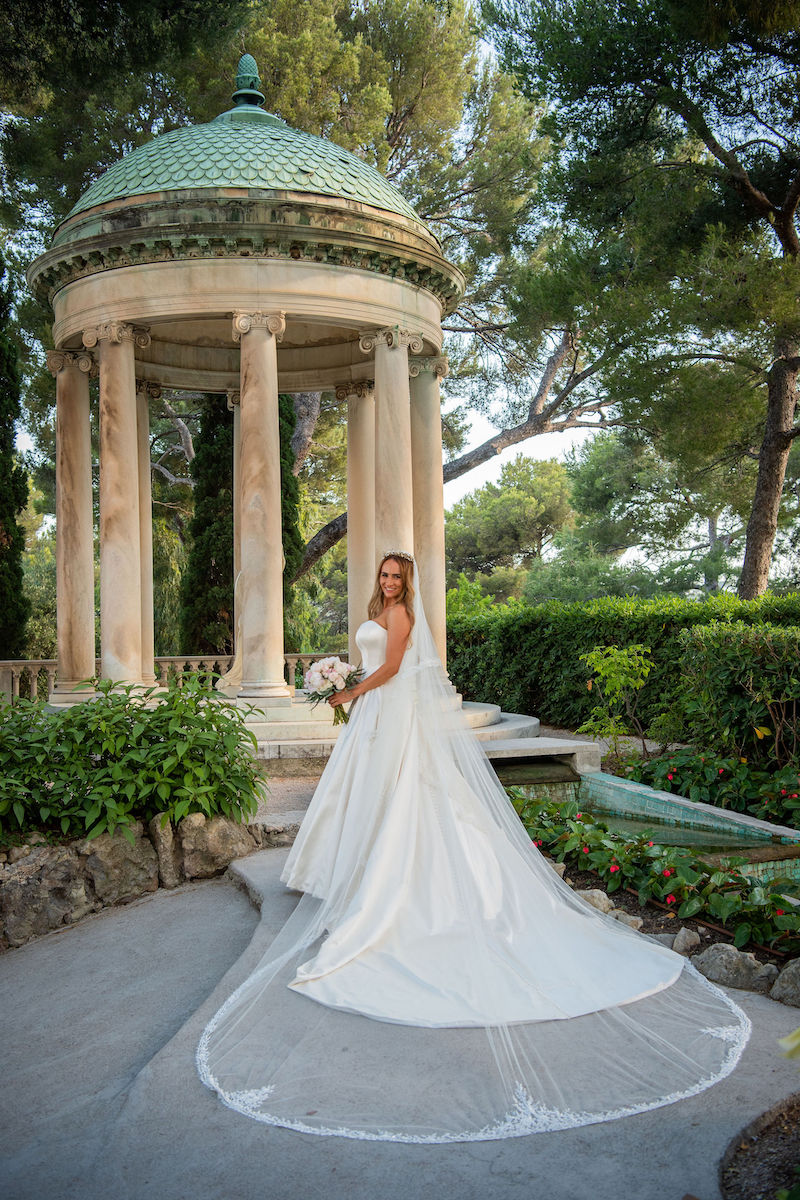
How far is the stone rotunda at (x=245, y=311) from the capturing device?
1034 cm

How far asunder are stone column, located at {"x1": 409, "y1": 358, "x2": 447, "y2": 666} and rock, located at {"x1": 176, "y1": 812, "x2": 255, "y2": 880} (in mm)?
5967

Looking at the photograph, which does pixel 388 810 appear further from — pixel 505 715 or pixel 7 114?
pixel 7 114

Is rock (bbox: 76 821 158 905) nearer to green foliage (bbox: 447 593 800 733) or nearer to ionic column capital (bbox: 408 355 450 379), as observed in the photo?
green foliage (bbox: 447 593 800 733)

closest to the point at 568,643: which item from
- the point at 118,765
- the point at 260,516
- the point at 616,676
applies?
the point at 616,676

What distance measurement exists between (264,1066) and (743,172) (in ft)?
49.6

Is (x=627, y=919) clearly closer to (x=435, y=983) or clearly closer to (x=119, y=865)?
(x=435, y=983)

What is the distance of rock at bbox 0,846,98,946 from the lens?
5770 mm

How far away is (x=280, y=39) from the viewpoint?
1894 centimetres

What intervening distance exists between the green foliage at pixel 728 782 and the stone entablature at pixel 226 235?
6.28m

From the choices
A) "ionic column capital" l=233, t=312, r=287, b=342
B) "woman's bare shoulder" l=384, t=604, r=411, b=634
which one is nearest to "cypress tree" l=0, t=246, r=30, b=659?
"ionic column capital" l=233, t=312, r=287, b=342

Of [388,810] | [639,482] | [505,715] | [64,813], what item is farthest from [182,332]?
[639,482]

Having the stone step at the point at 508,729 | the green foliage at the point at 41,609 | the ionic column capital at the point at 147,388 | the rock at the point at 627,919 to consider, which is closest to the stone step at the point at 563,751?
the stone step at the point at 508,729

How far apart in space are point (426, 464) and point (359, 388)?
2.23 m

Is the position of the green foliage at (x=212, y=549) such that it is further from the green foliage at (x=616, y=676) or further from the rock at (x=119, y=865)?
the rock at (x=119, y=865)
